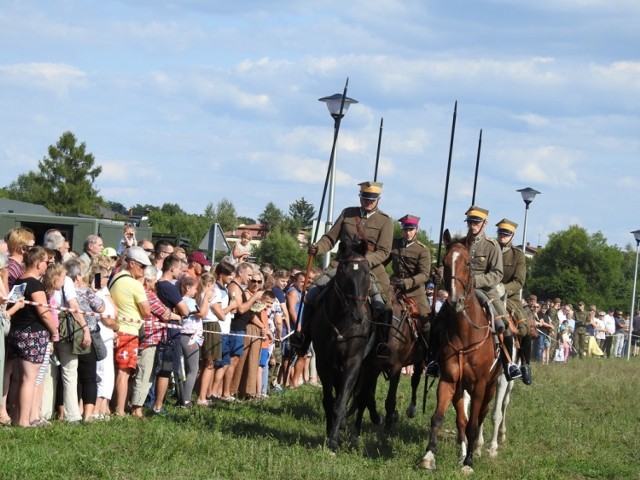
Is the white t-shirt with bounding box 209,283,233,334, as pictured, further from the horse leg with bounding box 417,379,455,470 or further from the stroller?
the horse leg with bounding box 417,379,455,470

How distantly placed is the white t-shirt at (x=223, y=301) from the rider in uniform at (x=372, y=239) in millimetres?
2455

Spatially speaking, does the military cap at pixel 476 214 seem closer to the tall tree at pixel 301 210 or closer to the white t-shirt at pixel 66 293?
the white t-shirt at pixel 66 293

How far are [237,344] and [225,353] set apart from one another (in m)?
0.57

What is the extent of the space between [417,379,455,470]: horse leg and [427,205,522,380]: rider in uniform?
2.58 feet

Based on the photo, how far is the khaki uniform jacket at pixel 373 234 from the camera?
1352cm

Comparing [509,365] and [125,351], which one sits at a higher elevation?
[509,365]

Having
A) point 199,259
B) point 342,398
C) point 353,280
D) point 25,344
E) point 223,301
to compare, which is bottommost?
point 342,398

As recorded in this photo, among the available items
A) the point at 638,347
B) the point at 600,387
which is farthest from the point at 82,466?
the point at 638,347

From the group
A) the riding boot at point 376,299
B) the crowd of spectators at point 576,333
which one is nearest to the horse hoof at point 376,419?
the riding boot at point 376,299

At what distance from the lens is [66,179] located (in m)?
92.9

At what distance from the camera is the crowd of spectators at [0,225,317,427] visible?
11562 mm

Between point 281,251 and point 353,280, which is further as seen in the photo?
point 281,251

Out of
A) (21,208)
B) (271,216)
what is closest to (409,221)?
(21,208)

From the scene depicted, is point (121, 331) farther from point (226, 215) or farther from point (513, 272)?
point (226, 215)
